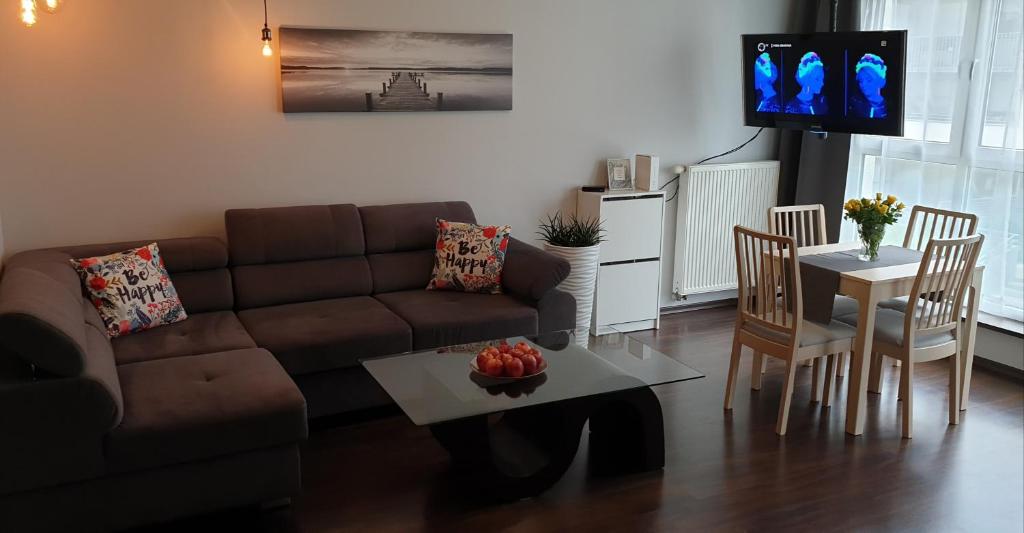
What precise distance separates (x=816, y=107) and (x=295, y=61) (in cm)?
296

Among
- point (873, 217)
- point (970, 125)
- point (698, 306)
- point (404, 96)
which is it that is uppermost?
point (404, 96)

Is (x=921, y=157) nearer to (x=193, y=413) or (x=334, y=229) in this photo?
(x=334, y=229)

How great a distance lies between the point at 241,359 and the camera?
3.34 meters

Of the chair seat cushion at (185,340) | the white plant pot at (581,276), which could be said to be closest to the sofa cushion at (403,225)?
the white plant pot at (581,276)

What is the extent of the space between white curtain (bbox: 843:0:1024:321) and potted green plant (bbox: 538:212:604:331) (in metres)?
2.07

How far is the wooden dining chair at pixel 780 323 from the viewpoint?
3.77 meters

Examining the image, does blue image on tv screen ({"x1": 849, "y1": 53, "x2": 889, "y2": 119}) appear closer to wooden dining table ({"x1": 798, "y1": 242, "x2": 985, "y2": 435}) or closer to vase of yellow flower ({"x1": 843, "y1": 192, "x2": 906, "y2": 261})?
vase of yellow flower ({"x1": 843, "y1": 192, "x2": 906, "y2": 261})

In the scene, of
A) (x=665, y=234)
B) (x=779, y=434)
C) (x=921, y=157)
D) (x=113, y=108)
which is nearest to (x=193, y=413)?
(x=113, y=108)

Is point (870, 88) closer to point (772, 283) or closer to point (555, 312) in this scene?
point (772, 283)

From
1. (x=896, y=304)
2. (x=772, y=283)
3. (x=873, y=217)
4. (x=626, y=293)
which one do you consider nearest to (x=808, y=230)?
(x=896, y=304)

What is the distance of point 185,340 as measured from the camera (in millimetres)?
3615

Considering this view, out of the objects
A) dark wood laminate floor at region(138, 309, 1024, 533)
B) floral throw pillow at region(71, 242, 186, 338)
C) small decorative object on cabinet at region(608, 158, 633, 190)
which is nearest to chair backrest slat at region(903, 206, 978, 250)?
dark wood laminate floor at region(138, 309, 1024, 533)

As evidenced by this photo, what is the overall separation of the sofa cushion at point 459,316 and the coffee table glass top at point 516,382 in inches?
15.4

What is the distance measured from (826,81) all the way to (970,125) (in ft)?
2.73
